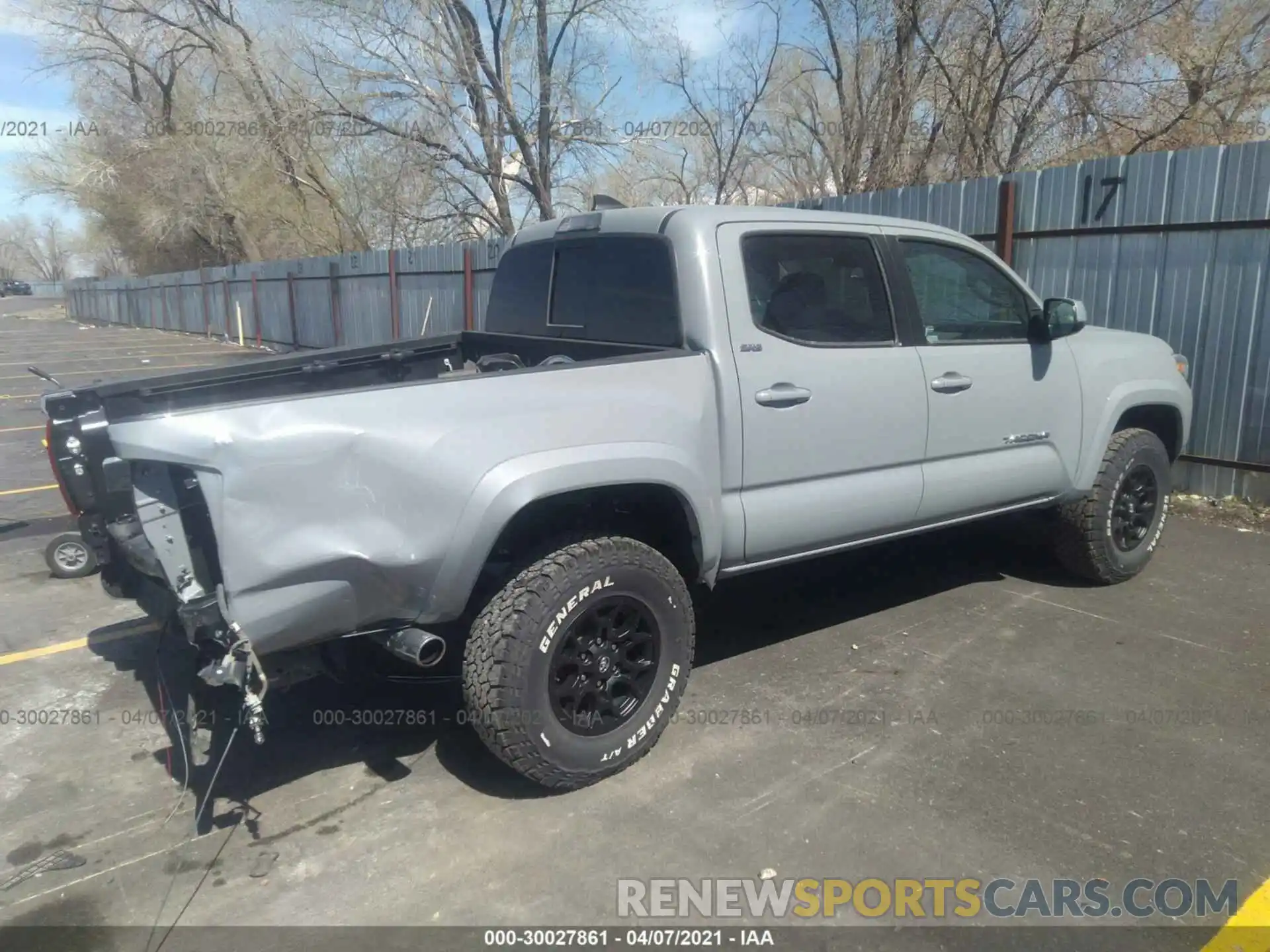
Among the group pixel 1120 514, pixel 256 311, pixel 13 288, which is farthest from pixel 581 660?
pixel 13 288

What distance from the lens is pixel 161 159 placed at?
36.0 m

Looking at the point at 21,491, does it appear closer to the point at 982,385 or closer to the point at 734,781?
the point at 734,781

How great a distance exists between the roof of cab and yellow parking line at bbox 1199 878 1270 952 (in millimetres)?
2871

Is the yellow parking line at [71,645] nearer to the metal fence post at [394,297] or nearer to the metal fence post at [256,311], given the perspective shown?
the metal fence post at [394,297]

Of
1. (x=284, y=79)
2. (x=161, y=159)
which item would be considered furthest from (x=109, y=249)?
(x=284, y=79)

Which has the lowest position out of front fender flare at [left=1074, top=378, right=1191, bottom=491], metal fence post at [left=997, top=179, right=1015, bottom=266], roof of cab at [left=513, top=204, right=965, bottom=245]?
front fender flare at [left=1074, top=378, right=1191, bottom=491]

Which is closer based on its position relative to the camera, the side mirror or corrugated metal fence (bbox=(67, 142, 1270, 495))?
the side mirror

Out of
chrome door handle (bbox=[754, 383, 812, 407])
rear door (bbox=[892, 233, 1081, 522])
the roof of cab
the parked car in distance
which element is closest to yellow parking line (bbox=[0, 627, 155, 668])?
the roof of cab

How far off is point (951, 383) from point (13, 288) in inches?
4292

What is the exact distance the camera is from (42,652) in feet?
15.6

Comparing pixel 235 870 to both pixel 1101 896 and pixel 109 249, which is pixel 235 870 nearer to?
pixel 1101 896

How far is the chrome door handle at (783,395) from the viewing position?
374cm

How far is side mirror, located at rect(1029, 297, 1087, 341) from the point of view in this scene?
4.75 meters

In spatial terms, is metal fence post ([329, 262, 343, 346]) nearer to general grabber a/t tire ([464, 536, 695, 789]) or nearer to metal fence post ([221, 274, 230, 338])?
metal fence post ([221, 274, 230, 338])
